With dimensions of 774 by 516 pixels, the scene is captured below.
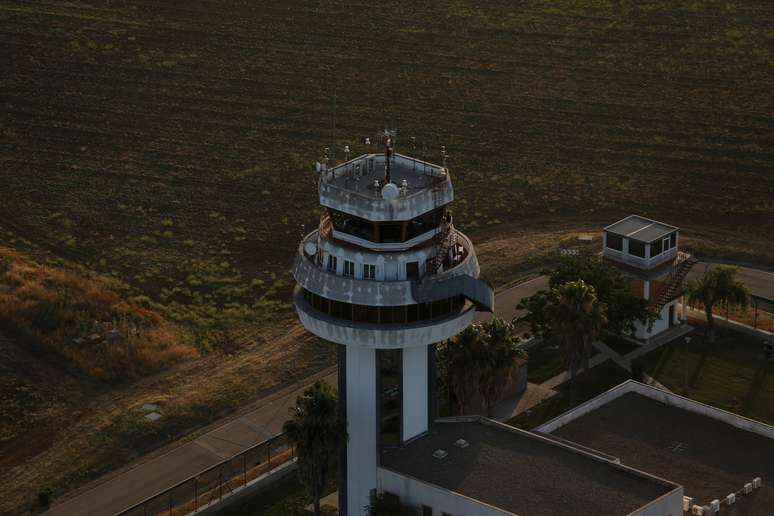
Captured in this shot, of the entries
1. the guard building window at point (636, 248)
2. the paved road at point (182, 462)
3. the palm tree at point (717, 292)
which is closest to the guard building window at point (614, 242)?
the guard building window at point (636, 248)

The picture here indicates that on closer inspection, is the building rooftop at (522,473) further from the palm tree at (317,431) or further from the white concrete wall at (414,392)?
the palm tree at (317,431)

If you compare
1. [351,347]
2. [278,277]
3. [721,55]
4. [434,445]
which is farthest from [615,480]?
[721,55]

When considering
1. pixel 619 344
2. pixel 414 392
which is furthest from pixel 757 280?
pixel 414 392

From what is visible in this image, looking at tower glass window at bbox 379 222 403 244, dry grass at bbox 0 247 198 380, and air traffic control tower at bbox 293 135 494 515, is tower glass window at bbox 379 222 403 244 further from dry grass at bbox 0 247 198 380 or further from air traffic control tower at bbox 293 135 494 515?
dry grass at bbox 0 247 198 380

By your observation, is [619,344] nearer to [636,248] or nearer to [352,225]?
[636,248]

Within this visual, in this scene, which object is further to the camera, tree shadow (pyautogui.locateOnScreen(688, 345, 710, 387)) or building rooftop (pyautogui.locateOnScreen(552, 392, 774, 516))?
tree shadow (pyautogui.locateOnScreen(688, 345, 710, 387))

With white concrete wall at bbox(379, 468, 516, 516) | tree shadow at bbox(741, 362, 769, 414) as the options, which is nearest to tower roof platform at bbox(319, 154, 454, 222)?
white concrete wall at bbox(379, 468, 516, 516)
